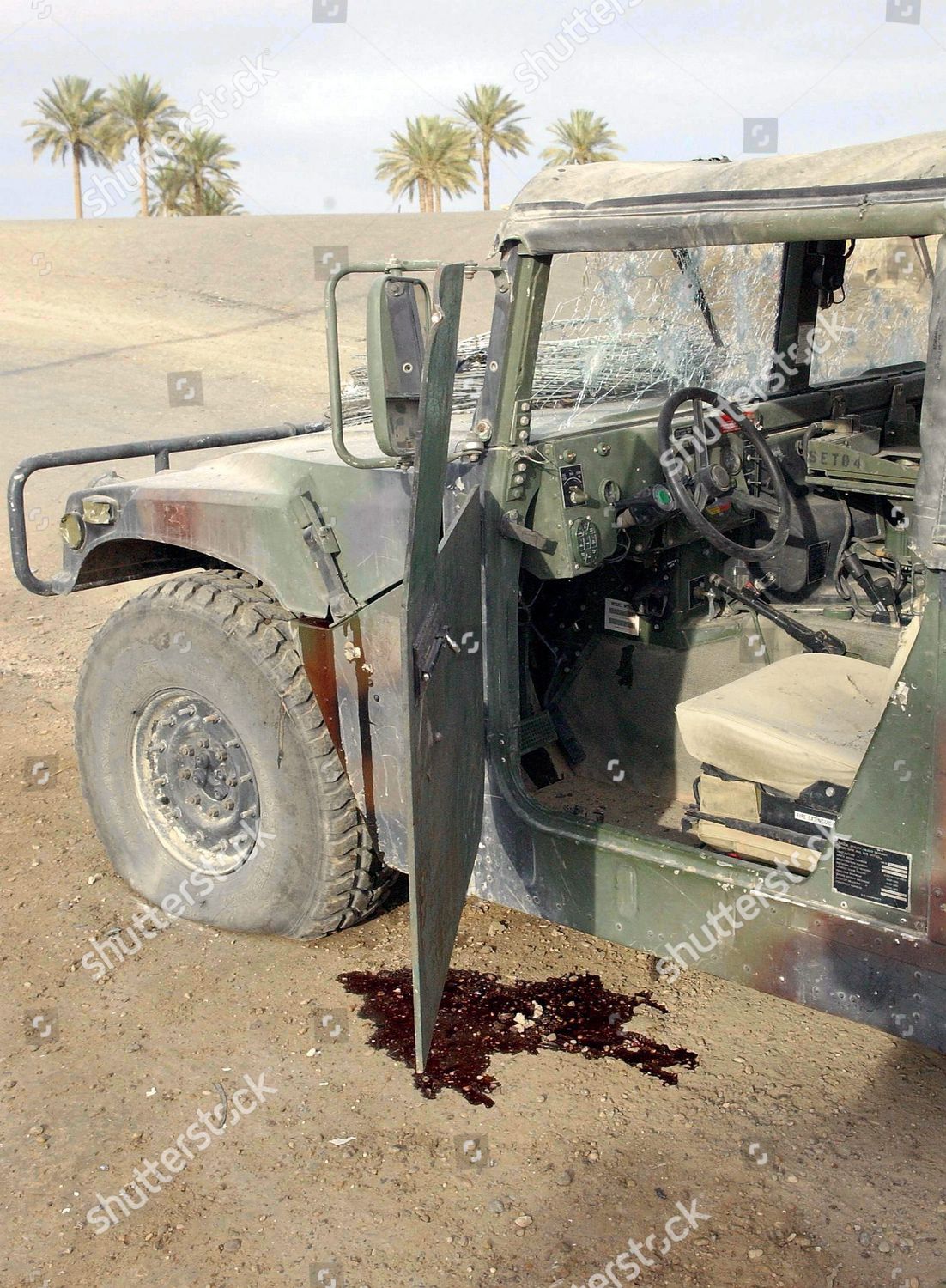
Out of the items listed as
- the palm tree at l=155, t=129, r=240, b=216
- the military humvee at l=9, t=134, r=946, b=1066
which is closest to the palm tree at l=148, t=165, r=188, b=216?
the palm tree at l=155, t=129, r=240, b=216

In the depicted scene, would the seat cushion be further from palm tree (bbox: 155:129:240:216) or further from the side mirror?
palm tree (bbox: 155:129:240:216)

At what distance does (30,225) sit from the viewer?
2652 centimetres

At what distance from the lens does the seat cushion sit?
10.2 feet

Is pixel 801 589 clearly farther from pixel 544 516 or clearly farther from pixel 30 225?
pixel 30 225

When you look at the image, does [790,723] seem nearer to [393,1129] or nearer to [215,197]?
[393,1129]

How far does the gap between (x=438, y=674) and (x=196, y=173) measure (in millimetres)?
32162

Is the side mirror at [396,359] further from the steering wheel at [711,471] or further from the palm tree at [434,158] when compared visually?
the palm tree at [434,158]

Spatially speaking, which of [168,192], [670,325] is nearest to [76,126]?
[168,192]

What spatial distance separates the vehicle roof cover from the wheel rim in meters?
1.57

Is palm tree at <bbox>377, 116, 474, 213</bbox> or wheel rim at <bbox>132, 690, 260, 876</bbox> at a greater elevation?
palm tree at <bbox>377, 116, 474, 213</bbox>

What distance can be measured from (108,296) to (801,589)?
17.8m

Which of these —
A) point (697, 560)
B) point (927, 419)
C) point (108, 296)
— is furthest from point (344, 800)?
point (108, 296)

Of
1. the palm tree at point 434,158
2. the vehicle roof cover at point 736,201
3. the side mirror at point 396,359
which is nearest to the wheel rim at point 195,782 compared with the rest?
the side mirror at point 396,359

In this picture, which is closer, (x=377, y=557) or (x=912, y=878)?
(x=912, y=878)
